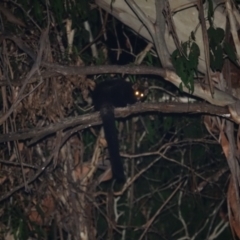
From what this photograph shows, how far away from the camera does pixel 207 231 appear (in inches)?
276

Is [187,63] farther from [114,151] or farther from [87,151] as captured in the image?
[87,151]

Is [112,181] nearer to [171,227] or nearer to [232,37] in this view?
[171,227]

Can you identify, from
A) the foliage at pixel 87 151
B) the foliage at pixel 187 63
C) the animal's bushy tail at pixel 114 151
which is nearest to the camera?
the foliage at pixel 187 63

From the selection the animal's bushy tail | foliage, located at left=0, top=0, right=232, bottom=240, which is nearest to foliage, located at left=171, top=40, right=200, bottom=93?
foliage, located at left=0, top=0, right=232, bottom=240

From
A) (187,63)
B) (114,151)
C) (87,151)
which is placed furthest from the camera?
(87,151)

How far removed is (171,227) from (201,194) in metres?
0.69

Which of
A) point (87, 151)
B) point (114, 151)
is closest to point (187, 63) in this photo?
point (114, 151)

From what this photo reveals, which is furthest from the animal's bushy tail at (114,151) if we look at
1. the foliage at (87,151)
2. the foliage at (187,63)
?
the foliage at (187,63)

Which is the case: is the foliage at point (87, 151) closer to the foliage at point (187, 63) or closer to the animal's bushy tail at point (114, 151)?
the foliage at point (187, 63)

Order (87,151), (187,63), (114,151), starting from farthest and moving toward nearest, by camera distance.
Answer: (87,151), (114,151), (187,63)

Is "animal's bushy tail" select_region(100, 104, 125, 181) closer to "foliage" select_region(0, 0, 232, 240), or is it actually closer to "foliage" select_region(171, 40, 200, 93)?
"foliage" select_region(0, 0, 232, 240)

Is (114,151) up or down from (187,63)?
down

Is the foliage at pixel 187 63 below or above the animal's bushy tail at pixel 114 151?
above

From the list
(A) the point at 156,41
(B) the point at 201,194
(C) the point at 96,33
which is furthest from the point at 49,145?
(A) the point at 156,41
